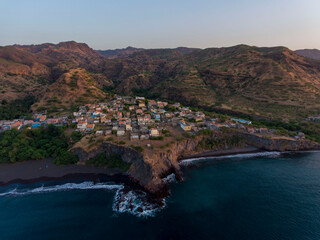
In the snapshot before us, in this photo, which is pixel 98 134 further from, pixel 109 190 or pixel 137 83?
pixel 137 83

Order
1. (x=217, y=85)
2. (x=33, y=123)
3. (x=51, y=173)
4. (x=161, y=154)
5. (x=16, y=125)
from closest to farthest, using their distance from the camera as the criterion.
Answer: (x=51, y=173), (x=161, y=154), (x=16, y=125), (x=33, y=123), (x=217, y=85)

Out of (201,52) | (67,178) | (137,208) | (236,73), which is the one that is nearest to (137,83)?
(236,73)

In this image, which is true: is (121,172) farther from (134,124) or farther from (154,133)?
(134,124)

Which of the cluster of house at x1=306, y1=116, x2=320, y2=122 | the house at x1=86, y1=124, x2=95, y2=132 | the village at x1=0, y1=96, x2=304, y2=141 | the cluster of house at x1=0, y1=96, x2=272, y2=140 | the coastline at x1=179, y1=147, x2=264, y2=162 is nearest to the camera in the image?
the coastline at x1=179, y1=147, x2=264, y2=162

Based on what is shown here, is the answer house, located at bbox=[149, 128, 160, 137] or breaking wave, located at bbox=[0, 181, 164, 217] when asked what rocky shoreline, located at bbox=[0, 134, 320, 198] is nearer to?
breaking wave, located at bbox=[0, 181, 164, 217]

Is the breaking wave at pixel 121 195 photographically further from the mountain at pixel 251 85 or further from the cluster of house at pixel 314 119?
the cluster of house at pixel 314 119

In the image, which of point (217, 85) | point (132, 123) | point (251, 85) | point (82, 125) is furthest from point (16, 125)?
point (251, 85)

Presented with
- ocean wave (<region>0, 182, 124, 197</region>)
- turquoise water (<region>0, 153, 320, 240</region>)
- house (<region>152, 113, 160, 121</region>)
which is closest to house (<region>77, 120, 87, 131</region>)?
turquoise water (<region>0, 153, 320, 240</region>)
